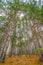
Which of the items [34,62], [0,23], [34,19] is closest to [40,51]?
[34,62]

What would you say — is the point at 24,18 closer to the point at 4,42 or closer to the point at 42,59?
the point at 4,42

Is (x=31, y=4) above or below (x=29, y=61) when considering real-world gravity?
above

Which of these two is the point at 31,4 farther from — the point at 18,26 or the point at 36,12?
the point at 18,26

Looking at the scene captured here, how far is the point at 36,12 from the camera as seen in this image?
4.29 metres

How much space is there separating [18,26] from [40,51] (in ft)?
2.20

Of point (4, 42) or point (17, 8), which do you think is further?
point (4, 42)

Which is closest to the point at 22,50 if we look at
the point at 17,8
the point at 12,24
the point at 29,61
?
the point at 29,61

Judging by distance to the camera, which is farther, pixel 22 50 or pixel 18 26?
pixel 22 50

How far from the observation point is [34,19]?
4441mm

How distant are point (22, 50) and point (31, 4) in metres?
1.46

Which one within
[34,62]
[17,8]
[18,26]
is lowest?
[34,62]

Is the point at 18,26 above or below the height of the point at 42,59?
above

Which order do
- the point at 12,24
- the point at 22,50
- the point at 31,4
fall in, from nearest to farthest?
the point at 31,4 < the point at 12,24 < the point at 22,50

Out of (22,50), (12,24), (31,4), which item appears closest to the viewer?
(31,4)
